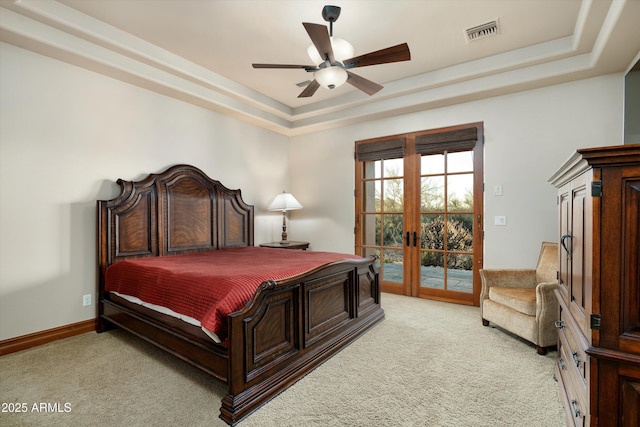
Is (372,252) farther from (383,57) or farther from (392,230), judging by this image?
(383,57)

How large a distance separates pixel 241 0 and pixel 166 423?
3040 mm

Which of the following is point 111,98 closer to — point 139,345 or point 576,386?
point 139,345

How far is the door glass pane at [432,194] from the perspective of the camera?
4.11 m

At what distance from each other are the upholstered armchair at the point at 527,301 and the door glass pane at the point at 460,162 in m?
1.27

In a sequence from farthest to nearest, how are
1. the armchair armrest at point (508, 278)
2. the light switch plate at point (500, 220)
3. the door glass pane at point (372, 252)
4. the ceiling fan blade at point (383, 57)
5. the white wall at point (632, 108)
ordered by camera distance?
the door glass pane at point (372, 252) < the light switch plate at point (500, 220) < the armchair armrest at point (508, 278) < the white wall at point (632, 108) < the ceiling fan blade at point (383, 57)

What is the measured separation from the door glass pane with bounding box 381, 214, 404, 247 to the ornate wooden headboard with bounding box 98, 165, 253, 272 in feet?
6.57

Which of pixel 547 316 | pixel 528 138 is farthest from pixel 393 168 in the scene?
pixel 547 316

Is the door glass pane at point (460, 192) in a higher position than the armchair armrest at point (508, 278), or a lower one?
higher

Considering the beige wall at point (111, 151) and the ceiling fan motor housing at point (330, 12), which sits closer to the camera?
the ceiling fan motor housing at point (330, 12)

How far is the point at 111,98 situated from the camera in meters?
3.28

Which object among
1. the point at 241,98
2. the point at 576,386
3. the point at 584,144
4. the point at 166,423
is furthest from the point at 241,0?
the point at 584,144

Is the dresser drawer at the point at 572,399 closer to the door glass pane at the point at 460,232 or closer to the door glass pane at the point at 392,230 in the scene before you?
the door glass pane at the point at 460,232

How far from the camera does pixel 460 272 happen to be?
156 inches

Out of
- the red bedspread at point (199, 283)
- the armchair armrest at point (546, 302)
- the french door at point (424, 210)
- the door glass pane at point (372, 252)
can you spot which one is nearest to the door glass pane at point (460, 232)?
the french door at point (424, 210)
